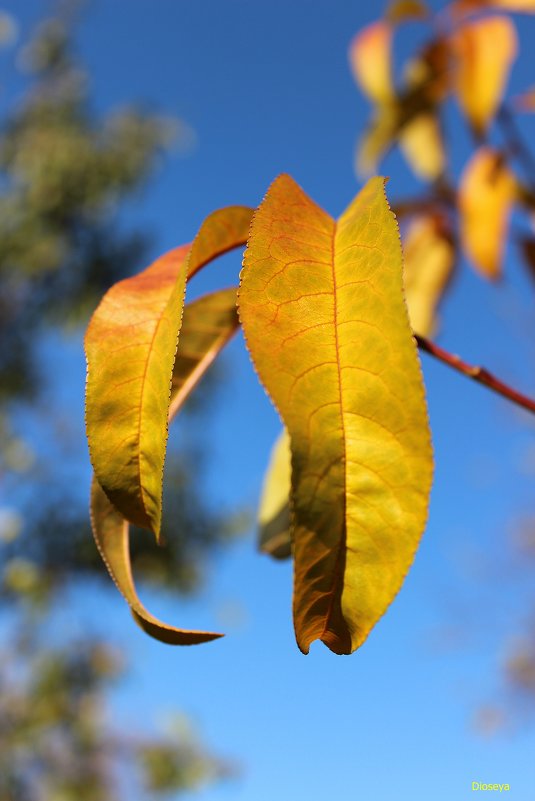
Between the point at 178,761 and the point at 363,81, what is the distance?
16.1ft

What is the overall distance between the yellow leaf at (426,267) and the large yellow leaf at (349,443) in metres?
0.57

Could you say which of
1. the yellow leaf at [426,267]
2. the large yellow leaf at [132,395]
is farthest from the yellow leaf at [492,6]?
the large yellow leaf at [132,395]

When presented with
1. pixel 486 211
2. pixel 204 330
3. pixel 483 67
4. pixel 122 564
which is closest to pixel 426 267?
pixel 486 211

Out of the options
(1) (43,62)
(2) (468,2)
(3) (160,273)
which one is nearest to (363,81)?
(2) (468,2)

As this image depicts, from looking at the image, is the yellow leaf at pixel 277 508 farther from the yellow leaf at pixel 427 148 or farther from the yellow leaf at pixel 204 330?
the yellow leaf at pixel 427 148

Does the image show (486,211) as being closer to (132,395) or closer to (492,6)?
(492,6)

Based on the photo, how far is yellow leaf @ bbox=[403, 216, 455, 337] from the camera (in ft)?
2.88

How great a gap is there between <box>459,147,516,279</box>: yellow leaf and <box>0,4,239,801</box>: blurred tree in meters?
3.78

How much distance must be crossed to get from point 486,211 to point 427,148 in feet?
1.17

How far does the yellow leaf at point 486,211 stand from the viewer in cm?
94

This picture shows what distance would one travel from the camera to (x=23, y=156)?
7043 millimetres

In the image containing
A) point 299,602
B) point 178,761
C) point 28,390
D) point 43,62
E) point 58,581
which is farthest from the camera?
point 43,62

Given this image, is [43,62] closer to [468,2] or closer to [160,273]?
[468,2]

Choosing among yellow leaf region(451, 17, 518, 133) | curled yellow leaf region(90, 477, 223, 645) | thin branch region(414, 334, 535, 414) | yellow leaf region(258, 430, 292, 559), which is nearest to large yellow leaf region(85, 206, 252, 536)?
curled yellow leaf region(90, 477, 223, 645)
